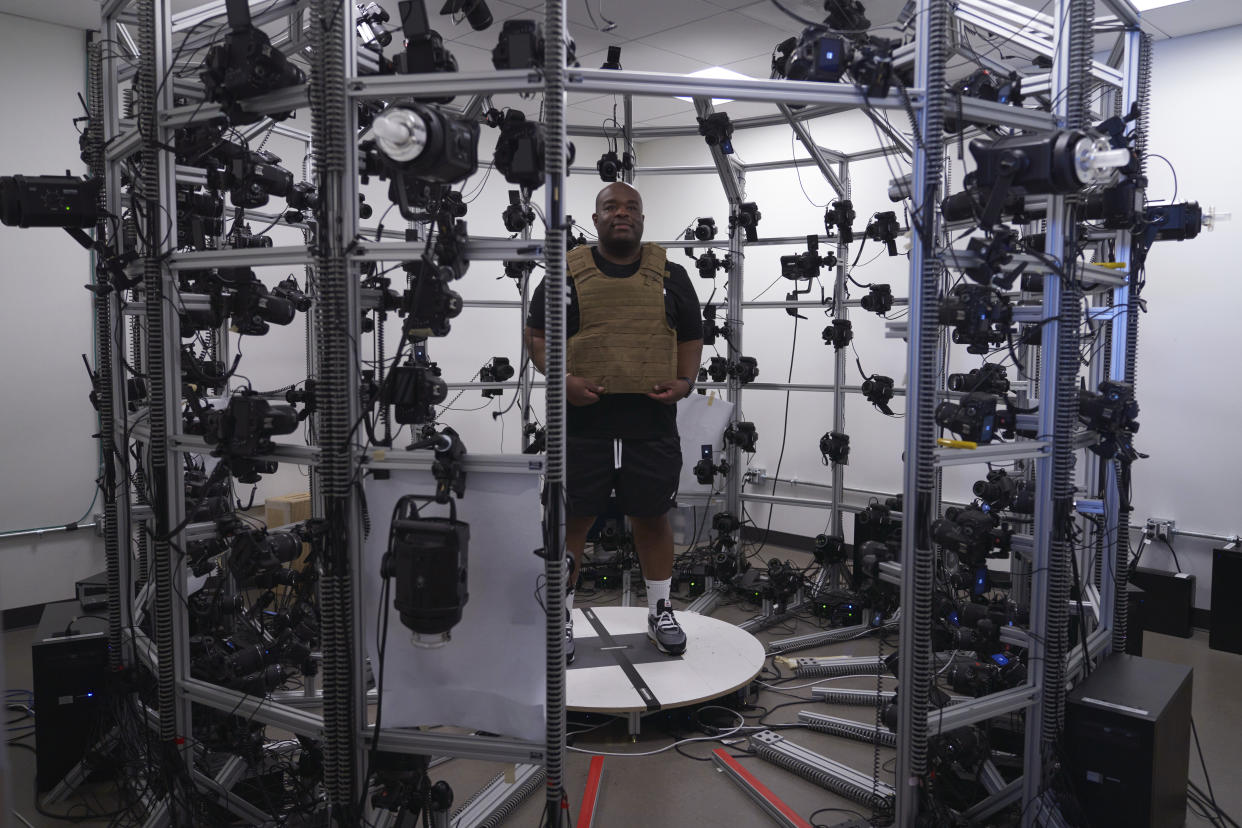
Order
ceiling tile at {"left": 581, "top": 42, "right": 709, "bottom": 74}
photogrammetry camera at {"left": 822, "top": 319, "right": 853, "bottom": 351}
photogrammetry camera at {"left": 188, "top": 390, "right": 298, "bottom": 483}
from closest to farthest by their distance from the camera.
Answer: photogrammetry camera at {"left": 188, "top": 390, "right": 298, "bottom": 483} → photogrammetry camera at {"left": 822, "top": 319, "right": 853, "bottom": 351} → ceiling tile at {"left": 581, "top": 42, "right": 709, "bottom": 74}

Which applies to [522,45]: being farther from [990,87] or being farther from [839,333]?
[839,333]

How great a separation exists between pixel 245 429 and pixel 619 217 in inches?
67.3

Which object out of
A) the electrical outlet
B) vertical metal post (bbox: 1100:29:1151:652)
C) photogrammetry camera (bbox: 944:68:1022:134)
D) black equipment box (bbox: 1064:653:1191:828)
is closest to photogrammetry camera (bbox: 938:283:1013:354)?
photogrammetry camera (bbox: 944:68:1022:134)

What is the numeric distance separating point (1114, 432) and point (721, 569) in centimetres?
245

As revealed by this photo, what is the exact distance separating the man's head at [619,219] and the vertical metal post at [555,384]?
1277mm

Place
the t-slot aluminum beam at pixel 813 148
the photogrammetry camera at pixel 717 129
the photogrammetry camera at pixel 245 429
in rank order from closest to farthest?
the photogrammetry camera at pixel 245 429 < the t-slot aluminum beam at pixel 813 148 < the photogrammetry camera at pixel 717 129

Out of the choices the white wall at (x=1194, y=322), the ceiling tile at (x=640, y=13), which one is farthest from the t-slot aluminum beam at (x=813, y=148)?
the white wall at (x=1194, y=322)

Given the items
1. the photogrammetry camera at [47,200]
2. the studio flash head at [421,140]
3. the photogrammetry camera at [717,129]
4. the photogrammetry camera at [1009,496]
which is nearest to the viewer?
the studio flash head at [421,140]

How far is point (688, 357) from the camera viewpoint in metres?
3.53

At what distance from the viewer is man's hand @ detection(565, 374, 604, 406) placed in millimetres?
3109

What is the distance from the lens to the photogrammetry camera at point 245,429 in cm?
220

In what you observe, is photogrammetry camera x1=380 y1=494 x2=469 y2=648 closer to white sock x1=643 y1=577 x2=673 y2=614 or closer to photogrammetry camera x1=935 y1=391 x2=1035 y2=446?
photogrammetry camera x1=935 y1=391 x2=1035 y2=446

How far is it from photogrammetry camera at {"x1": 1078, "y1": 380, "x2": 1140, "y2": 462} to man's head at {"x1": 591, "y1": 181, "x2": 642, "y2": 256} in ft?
5.76

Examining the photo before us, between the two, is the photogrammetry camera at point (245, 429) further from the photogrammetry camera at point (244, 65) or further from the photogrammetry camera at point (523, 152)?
the photogrammetry camera at point (523, 152)
